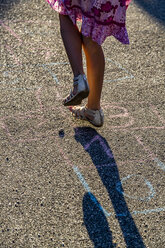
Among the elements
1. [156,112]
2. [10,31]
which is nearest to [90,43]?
[156,112]

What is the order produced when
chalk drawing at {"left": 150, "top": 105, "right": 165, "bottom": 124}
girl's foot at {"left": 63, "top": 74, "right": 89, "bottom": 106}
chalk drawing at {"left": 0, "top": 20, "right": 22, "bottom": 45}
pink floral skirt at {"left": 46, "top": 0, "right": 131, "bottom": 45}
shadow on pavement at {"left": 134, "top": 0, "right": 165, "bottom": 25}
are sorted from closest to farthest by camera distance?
pink floral skirt at {"left": 46, "top": 0, "right": 131, "bottom": 45} → girl's foot at {"left": 63, "top": 74, "right": 89, "bottom": 106} → chalk drawing at {"left": 150, "top": 105, "right": 165, "bottom": 124} → chalk drawing at {"left": 0, "top": 20, "right": 22, "bottom": 45} → shadow on pavement at {"left": 134, "top": 0, "right": 165, "bottom": 25}

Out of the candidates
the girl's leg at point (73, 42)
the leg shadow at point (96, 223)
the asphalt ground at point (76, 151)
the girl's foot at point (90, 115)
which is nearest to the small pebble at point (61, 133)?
the asphalt ground at point (76, 151)

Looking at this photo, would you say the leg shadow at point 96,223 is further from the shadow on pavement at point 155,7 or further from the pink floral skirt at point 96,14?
the shadow on pavement at point 155,7

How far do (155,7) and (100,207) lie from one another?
3.07 meters

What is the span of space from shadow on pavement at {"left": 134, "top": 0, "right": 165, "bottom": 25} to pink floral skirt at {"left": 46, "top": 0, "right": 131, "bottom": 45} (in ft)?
6.66

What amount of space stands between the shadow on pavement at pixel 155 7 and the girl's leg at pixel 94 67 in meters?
2.00

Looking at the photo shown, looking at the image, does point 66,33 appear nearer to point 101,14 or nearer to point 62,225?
point 101,14

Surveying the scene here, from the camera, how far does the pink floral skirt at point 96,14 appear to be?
251 centimetres

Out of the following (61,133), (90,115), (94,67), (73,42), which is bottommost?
(61,133)

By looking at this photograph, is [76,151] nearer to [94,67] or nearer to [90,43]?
[94,67]

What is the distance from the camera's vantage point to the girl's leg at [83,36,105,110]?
8.74 feet

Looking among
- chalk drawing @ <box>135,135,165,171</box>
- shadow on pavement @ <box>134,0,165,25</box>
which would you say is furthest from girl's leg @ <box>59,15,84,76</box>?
shadow on pavement @ <box>134,0,165,25</box>

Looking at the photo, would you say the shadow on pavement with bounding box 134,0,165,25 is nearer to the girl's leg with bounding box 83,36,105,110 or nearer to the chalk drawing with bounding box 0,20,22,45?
the chalk drawing with bounding box 0,20,22,45

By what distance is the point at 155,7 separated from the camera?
15.6 ft
